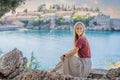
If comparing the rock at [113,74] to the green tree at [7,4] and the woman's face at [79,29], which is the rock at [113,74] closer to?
the woman's face at [79,29]

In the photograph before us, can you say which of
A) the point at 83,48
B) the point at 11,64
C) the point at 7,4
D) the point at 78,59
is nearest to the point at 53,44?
the point at 7,4

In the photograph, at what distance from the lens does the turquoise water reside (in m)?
10.0

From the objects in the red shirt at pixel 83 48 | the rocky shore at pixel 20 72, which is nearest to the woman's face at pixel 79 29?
the red shirt at pixel 83 48

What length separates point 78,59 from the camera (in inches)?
113

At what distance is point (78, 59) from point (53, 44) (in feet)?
25.0

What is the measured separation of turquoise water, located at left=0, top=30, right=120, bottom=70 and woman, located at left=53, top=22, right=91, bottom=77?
260 inches

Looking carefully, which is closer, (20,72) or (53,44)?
(20,72)

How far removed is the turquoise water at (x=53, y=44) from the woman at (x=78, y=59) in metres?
6.61

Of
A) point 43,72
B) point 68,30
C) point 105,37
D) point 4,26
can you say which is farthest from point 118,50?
point 43,72

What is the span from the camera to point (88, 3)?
10898mm

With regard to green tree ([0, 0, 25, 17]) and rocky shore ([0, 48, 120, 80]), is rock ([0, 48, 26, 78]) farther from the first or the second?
green tree ([0, 0, 25, 17])

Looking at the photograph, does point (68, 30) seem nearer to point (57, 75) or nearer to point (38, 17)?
point (38, 17)

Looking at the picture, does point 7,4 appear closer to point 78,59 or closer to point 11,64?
point 78,59

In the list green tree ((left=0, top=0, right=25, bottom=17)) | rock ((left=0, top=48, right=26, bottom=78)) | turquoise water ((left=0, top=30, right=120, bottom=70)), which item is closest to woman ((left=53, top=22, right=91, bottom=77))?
rock ((left=0, top=48, right=26, bottom=78))
